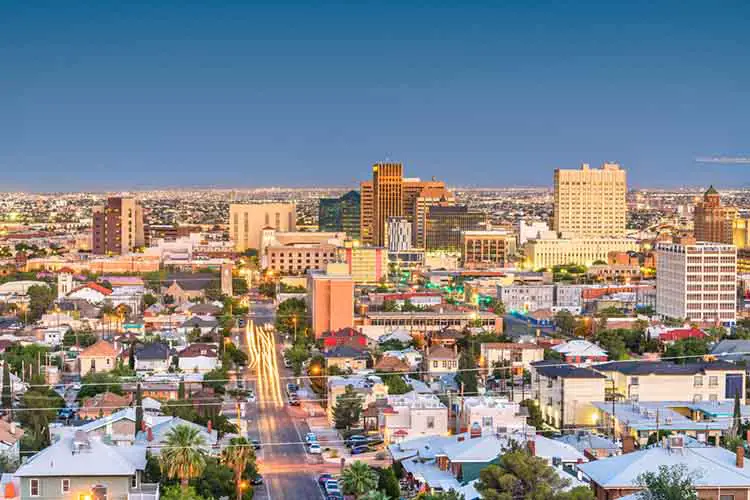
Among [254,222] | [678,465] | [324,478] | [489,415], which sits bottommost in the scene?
[324,478]

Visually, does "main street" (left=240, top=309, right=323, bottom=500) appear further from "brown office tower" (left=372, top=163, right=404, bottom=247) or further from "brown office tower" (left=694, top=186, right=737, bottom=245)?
"brown office tower" (left=372, top=163, right=404, bottom=247)

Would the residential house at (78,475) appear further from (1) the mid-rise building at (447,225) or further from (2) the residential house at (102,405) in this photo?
(1) the mid-rise building at (447,225)

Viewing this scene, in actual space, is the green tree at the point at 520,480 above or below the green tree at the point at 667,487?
below

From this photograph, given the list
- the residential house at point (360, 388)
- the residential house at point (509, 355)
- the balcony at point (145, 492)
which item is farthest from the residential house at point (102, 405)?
the residential house at point (509, 355)

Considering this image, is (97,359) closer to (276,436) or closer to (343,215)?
(276,436)

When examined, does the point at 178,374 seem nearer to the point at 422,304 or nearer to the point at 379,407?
the point at 379,407

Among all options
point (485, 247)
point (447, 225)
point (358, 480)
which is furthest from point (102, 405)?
point (447, 225)
